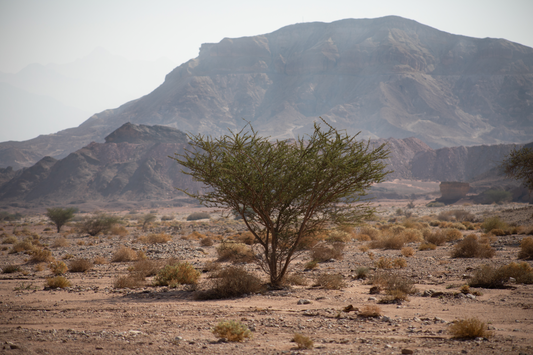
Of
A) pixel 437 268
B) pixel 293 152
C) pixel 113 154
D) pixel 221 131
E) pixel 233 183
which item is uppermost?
pixel 221 131

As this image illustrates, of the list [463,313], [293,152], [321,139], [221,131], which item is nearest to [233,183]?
[293,152]

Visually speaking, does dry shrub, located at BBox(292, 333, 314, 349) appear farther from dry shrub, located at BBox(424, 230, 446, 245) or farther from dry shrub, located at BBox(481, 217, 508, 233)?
dry shrub, located at BBox(481, 217, 508, 233)

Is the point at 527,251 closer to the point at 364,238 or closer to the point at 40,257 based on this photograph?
the point at 364,238

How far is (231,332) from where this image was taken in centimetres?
592

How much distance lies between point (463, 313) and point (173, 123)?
599ft

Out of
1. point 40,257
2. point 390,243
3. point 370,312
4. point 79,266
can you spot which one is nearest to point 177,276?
point 79,266

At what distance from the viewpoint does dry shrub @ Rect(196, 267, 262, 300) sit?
929cm

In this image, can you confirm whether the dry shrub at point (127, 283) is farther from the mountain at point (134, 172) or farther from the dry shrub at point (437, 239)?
the mountain at point (134, 172)

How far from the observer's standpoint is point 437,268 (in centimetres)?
1324

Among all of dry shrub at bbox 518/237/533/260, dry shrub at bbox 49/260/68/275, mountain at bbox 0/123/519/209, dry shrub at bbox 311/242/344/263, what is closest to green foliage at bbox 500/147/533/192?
dry shrub at bbox 518/237/533/260

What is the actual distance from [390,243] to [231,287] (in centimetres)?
1307

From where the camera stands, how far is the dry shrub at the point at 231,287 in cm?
929

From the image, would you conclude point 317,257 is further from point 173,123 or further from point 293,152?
point 173,123

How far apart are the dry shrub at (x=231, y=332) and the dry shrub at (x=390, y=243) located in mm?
15511
